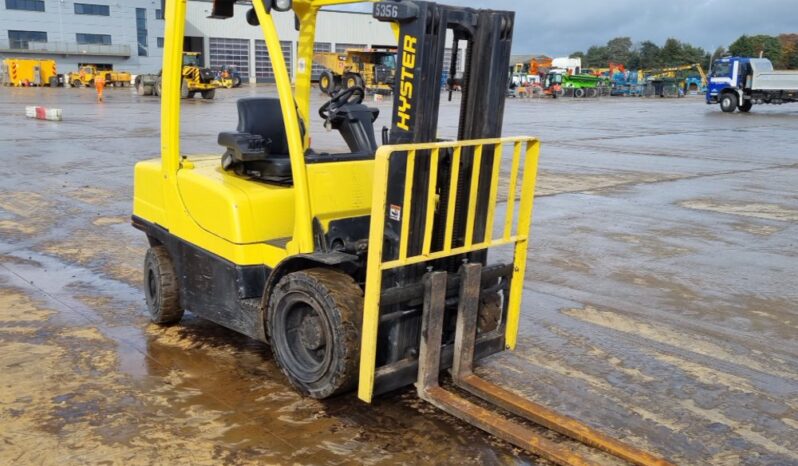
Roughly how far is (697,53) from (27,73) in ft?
248

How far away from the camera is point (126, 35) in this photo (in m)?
73.7

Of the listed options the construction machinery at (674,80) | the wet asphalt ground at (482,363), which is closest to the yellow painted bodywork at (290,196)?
the wet asphalt ground at (482,363)

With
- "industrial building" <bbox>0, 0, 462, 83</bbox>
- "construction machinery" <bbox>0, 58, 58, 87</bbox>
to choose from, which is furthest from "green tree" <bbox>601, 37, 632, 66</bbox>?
"construction machinery" <bbox>0, 58, 58, 87</bbox>

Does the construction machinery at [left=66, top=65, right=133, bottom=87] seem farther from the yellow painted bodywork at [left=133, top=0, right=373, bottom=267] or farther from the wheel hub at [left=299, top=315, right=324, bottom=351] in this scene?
the wheel hub at [left=299, top=315, right=324, bottom=351]

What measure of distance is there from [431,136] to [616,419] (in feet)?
5.88

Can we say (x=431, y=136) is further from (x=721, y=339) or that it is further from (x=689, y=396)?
(x=721, y=339)

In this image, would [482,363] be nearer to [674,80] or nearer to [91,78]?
[91,78]

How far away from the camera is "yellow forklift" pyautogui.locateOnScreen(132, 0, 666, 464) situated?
351 cm

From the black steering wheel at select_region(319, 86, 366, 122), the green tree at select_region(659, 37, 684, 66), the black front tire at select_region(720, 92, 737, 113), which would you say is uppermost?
the green tree at select_region(659, 37, 684, 66)

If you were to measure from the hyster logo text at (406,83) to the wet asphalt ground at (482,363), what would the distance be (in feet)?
4.96

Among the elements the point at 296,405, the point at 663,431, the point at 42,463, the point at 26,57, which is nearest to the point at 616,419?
the point at 663,431

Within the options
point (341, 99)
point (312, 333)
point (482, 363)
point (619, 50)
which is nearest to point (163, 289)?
point (312, 333)

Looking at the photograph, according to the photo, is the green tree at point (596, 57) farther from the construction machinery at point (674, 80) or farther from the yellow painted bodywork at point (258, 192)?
the yellow painted bodywork at point (258, 192)

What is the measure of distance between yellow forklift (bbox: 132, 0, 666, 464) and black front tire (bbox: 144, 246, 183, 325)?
267 millimetres
